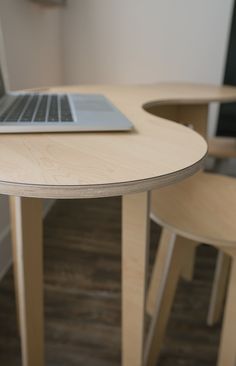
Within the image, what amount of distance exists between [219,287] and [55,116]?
0.87 m

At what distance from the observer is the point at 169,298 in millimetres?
925

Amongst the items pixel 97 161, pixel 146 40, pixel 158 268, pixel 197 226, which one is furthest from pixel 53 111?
pixel 146 40

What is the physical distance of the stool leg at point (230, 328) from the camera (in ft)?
2.56

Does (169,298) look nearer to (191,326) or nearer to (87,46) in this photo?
(191,326)

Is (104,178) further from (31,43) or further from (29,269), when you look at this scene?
(31,43)

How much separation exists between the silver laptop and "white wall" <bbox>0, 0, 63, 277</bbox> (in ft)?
2.15

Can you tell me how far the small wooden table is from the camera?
15.3 inches

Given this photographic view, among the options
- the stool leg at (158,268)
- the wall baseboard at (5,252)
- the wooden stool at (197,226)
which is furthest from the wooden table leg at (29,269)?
the wall baseboard at (5,252)

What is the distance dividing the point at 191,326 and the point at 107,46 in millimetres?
1601

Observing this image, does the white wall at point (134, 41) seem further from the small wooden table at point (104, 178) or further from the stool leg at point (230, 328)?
the stool leg at point (230, 328)

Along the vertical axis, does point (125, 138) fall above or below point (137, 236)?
above

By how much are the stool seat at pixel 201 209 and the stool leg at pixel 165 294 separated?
0.11 meters

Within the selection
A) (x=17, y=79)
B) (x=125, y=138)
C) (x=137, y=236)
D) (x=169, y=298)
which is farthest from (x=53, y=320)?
(x=17, y=79)

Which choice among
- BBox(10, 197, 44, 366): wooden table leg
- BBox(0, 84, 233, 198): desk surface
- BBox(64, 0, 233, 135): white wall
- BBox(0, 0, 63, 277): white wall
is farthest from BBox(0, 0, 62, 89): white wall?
BBox(0, 84, 233, 198): desk surface
